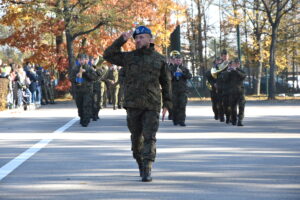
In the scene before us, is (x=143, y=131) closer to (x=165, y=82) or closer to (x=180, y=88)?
(x=165, y=82)

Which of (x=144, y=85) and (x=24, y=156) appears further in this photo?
(x=24, y=156)

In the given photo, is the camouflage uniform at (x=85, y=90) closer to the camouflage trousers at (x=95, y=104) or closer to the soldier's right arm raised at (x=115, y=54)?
the camouflage trousers at (x=95, y=104)

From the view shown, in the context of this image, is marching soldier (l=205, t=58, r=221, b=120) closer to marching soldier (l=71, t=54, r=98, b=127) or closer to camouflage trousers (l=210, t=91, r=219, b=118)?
camouflage trousers (l=210, t=91, r=219, b=118)

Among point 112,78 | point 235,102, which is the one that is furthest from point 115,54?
point 112,78

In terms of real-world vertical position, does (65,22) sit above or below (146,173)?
above

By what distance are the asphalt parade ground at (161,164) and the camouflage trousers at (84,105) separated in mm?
958

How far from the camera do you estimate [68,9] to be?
38562mm

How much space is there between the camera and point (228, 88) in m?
19.6

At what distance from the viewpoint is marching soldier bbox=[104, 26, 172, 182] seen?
8.88 m

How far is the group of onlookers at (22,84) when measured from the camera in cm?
2897

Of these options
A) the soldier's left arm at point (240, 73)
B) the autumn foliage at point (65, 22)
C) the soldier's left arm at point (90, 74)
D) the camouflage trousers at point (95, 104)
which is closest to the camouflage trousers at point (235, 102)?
the soldier's left arm at point (240, 73)

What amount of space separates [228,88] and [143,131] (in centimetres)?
1080

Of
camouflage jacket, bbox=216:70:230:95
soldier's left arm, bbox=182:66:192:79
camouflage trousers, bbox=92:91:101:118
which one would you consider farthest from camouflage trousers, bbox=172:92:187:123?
camouflage trousers, bbox=92:91:101:118

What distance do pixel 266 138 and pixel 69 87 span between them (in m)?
29.5
